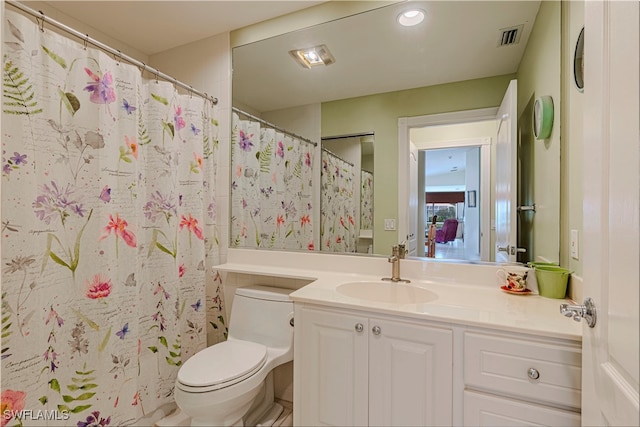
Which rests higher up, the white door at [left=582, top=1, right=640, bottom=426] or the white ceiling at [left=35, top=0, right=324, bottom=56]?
the white ceiling at [left=35, top=0, right=324, bottom=56]

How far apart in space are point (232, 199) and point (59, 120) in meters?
0.97

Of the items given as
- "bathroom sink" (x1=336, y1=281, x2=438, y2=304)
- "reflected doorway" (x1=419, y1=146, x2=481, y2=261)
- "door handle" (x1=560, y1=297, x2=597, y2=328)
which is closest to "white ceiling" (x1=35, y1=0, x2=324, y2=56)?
"reflected doorway" (x1=419, y1=146, x2=481, y2=261)

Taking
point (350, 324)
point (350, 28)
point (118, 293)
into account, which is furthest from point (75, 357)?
point (350, 28)

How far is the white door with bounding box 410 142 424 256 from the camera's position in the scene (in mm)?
1553

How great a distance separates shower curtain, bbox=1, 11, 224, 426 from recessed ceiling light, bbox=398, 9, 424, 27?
1.29 meters

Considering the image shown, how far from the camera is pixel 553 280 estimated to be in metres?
1.16

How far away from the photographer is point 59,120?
121 centimetres

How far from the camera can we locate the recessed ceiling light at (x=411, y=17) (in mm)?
1504

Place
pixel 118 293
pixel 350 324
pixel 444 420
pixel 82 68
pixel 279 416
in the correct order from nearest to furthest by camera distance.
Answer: pixel 444 420
pixel 350 324
pixel 82 68
pixel 118 293
pixel 279 416

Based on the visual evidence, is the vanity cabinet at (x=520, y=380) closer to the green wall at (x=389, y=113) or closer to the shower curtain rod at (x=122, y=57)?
the green wall at (x=389, y=113)

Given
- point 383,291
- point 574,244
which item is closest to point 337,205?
point 383,291

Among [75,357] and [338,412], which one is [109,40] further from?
[338,412]

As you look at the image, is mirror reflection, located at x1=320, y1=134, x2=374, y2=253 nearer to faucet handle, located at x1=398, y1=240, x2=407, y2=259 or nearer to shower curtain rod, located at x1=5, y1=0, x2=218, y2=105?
faucet handle, located at x1=398, y1=240, x2=407, y2=259

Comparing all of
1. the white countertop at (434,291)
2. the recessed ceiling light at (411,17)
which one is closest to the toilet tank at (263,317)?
the white countertop at (434,291)
